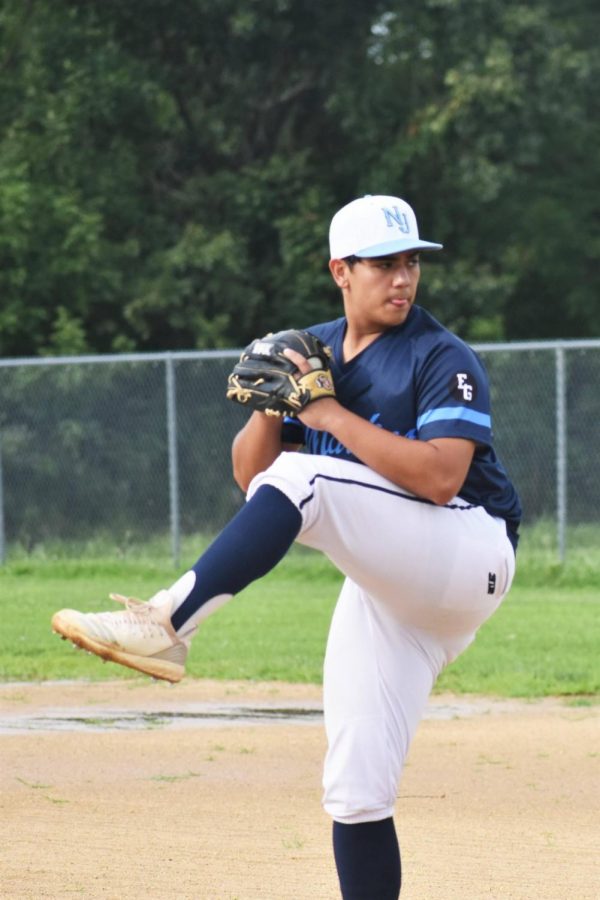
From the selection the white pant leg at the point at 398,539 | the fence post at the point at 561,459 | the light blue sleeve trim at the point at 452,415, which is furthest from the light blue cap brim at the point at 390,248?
the fence post at the point at 561,459

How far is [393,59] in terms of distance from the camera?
77.4ft

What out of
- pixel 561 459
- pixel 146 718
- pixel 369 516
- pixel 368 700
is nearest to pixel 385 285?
pixel 369 516

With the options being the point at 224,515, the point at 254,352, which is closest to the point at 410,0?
the point at 224,515

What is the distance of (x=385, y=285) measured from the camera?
13.1 feet

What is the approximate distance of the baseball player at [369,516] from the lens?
3.62 m

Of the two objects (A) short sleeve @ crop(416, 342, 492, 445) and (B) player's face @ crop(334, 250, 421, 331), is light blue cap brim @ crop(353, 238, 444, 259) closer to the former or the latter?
(B) player's face @ crop(334, 250, 421, 331)

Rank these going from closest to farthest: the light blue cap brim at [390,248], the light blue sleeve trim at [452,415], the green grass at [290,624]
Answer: the light blue sleeve trim at [452,415], the light blue cap brim at [390,248], the green grass at [290,624]

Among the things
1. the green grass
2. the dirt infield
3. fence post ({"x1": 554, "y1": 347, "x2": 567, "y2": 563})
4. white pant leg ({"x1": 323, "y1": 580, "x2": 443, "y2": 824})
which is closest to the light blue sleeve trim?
white pant leg ({"x1": 323, "y1": 580, "x2": 443, "y2": 824})

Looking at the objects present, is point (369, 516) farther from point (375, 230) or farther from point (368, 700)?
point (375, 230)

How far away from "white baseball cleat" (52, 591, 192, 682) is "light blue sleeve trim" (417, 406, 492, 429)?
779 millimetres

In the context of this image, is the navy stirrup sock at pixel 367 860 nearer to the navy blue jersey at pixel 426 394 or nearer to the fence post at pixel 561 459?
the navy blue jersey at pixel 426 394

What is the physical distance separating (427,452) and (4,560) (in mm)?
12188

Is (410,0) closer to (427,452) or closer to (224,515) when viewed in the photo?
(224,515)

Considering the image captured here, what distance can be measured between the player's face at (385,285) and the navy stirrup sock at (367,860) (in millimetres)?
1370
